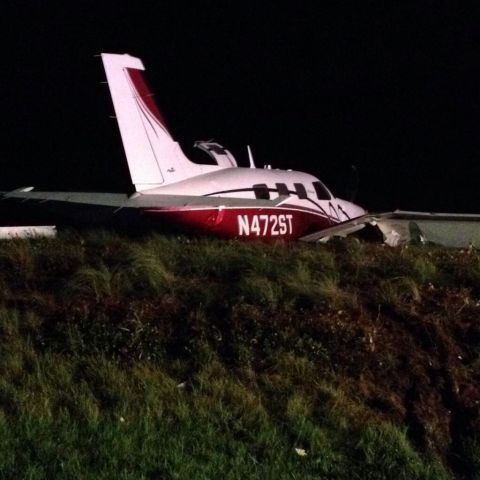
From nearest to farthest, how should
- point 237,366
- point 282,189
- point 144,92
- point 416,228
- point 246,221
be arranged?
point 237,366
point 144,92
point 246,221
point 282,189
point 416,228

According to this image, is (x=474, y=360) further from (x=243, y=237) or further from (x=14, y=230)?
(x=14, y=230)

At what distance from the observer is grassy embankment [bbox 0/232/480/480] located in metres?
6.79

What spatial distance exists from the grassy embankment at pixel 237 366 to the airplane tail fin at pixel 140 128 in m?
3.30

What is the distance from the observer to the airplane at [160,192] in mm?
14008

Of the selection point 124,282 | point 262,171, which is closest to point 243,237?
point 262,171

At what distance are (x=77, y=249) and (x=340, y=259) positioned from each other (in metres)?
3.31

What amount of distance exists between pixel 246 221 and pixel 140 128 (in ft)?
8.70

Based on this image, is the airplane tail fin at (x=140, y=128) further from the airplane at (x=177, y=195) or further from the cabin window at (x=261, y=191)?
the cabin window at (x=261, y=191)

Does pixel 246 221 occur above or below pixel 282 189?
below

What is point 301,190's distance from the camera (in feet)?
56.3

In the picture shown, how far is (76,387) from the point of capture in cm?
768

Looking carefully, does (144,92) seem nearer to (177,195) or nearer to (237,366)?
(177,195)

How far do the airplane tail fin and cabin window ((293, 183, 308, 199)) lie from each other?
3069 mm

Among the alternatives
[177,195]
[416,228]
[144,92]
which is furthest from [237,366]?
[416,228]
